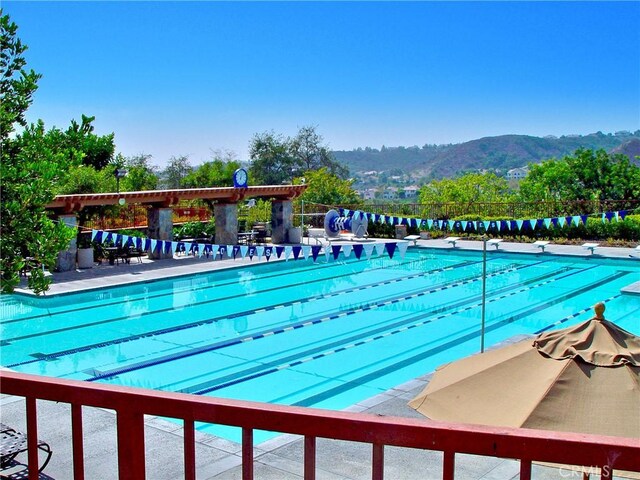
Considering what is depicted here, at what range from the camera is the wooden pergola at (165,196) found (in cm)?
1895

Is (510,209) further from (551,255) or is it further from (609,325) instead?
(609,325)

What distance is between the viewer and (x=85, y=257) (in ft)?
65.2

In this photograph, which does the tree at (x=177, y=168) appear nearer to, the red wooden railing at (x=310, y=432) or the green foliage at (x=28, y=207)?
the green foliage at (x=28, y=207)

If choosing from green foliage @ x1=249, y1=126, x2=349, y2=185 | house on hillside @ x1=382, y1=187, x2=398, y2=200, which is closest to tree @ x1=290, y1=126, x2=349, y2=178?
green foliage @ x1=249, y1=126, x2=349, y2=185

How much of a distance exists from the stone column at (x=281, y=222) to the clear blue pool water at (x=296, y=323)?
4923 millimetres

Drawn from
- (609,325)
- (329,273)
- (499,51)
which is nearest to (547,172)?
(499,51)

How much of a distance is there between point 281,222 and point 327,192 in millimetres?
11324

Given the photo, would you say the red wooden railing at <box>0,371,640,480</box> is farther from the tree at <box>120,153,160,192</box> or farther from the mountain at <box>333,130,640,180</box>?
the mountain at <box>333,130,640,180</box>

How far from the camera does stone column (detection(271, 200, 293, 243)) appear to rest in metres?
26.5

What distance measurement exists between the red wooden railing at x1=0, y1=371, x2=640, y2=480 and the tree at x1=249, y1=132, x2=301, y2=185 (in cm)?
6199

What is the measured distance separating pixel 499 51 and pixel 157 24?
2454 centimetres

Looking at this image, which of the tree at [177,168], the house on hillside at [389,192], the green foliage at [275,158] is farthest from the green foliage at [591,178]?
the house on hillside at [389,192]

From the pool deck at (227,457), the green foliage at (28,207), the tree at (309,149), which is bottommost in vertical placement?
the pool deck at (227,457)

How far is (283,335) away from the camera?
13000 mm
